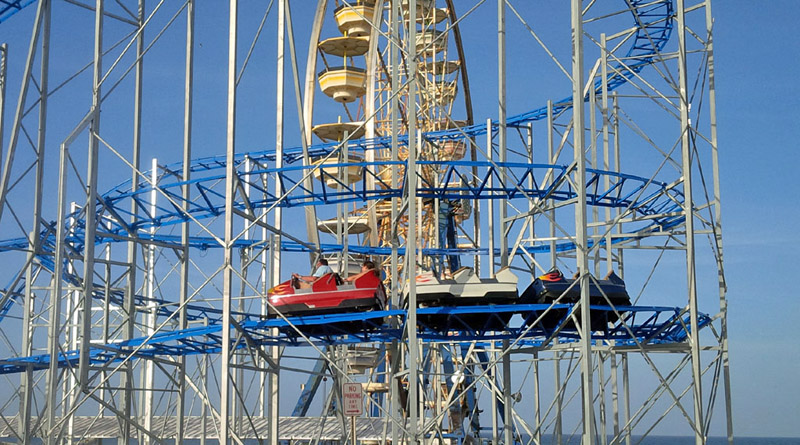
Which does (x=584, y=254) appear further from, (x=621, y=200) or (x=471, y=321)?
(x=621, y=200)

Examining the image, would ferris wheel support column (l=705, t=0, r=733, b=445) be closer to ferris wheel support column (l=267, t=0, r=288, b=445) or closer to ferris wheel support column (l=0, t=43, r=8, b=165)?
ferris wheel support column (l=267, t=0, r=288, b=445)

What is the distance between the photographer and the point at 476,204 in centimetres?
3092

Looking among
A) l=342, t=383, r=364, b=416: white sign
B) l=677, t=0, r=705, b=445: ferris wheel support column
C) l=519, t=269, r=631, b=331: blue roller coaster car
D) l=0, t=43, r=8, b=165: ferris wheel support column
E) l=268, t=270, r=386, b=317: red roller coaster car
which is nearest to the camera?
l=342, t=383, r=364, b=416: white sign

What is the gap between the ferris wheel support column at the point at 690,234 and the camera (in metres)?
15.2

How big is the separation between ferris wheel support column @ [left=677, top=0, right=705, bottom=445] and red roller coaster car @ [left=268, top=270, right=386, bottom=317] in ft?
16.0

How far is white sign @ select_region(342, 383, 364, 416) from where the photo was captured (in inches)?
544

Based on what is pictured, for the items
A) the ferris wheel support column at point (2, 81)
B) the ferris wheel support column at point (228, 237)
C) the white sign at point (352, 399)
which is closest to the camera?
the ferris wheel support column at point (228, 237)

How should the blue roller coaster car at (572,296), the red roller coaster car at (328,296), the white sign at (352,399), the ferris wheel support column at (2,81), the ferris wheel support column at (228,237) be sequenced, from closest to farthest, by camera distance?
the ferris wheel support column at (228,237), the white sign at (352,399), the blue roller coaster car at (572,296), the red roller coaster car at (328,296), the ferris wheel support column at (2,81)

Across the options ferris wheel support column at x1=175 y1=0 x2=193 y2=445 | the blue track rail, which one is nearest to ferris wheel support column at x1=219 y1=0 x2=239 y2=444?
the blue track rail

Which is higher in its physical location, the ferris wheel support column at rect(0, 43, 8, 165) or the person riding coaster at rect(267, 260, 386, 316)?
the ferris wheel support column at rect(0, 43, 8, 165)

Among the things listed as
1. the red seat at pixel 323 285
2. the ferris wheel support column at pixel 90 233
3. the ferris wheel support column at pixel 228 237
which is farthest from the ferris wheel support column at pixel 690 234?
the ferris wheel support column at pixel 90 233

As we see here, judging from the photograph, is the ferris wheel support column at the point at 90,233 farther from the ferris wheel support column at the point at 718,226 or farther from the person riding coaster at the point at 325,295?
the ferris wheel support column at the point at 718,226

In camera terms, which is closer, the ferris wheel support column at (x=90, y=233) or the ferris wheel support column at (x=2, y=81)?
the ferris wheel support column at (x=90, y=233)

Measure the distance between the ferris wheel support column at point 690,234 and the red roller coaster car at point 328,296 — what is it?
16.0ft
